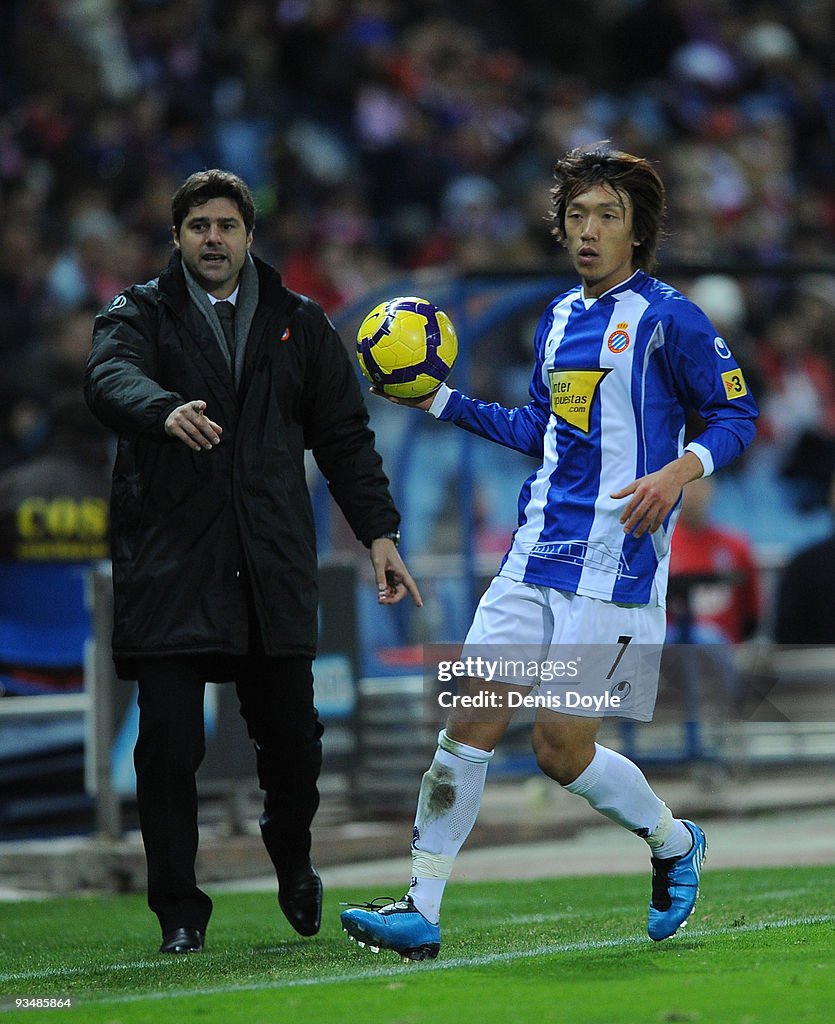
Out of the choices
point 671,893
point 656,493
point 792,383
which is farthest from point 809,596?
point 656,493

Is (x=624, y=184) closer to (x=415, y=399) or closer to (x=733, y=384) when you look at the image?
(x=733, y=384)

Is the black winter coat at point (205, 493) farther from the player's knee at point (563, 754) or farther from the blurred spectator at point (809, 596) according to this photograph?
the blurred spectator at point (809, 596)

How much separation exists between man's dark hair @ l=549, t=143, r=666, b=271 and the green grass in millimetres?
2001

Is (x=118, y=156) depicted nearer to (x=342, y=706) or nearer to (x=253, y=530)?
(x=342, y=706)

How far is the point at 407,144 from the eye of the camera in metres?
17.1

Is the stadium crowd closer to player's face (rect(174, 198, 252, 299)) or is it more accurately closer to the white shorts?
player's face (rect(174, 198, 252, 299))

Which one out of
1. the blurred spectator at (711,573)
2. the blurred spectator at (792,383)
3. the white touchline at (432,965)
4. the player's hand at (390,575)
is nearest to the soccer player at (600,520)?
the white touchline at (432,965)

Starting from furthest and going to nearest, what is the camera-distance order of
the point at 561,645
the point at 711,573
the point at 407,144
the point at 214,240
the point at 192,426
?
1. the point at 407,144
2. the point at 711,573
3. the point at 214,240
4. the point at 192,426
5. the point at 561,645

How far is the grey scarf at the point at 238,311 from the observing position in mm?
5738

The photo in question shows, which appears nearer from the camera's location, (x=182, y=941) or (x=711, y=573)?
(x=182, y=941)

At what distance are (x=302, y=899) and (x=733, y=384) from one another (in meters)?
2.04

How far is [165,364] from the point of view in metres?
5.70

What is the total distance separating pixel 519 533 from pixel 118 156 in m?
10.4

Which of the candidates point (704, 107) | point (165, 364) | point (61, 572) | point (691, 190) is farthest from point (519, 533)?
point (704, 107)
